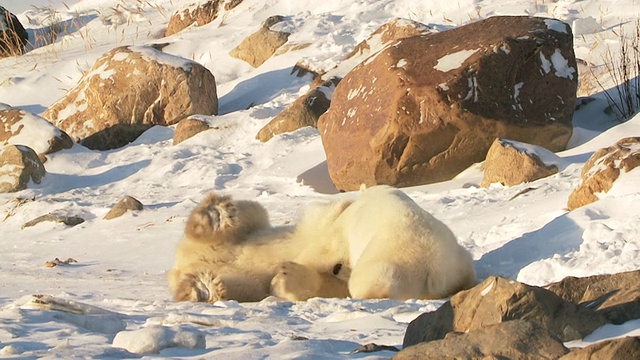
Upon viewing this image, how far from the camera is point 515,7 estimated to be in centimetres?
1622

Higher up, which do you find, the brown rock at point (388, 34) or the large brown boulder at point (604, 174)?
the large brown boulder at point (604, 174)

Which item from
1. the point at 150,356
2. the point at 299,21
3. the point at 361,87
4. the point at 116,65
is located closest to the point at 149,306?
the point at 150,356

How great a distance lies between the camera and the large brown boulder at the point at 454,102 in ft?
32.8

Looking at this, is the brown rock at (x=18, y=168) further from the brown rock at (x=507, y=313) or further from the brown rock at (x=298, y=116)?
the brown rock at (x=507, y=313)

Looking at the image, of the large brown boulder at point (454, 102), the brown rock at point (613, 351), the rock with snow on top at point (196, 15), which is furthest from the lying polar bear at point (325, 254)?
the rock with snow on top at point (196, 15)

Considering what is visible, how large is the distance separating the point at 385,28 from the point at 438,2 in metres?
3.38

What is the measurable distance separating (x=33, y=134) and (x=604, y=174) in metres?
8.71

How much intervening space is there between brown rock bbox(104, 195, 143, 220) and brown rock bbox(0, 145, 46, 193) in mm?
2476

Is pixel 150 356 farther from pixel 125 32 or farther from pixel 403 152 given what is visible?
pixel 125 32

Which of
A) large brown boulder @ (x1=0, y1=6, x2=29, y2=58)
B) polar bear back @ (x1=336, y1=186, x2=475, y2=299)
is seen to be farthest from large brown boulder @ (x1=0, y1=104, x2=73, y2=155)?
polar bear back @ (x1=336, y1=186, x2=475, y2=299)

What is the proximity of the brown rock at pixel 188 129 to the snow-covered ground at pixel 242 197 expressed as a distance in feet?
0.50

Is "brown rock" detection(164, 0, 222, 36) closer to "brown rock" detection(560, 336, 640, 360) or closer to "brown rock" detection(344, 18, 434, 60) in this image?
"brown rock" detection(344, 18, 434, 60)

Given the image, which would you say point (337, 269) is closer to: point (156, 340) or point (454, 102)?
point (156, 340)

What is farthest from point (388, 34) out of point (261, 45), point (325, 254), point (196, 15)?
point (325, 254)
